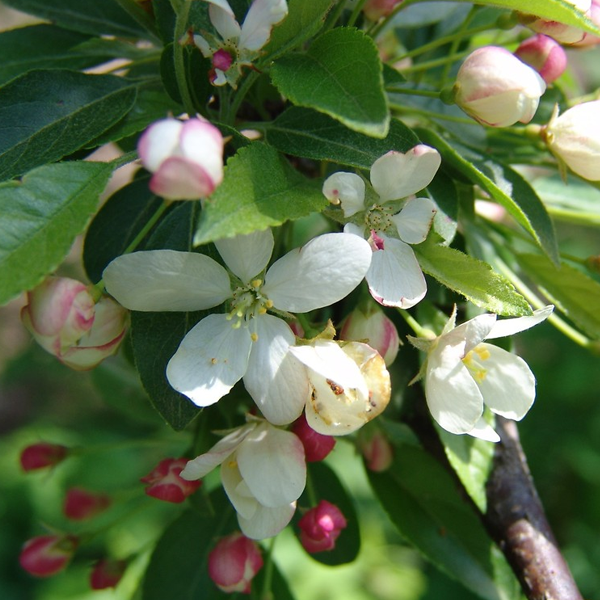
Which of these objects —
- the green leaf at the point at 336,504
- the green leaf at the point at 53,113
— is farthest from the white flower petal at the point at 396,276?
the green leaf at the point at 336,504

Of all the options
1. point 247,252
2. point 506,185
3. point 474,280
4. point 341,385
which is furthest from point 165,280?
point 506,185

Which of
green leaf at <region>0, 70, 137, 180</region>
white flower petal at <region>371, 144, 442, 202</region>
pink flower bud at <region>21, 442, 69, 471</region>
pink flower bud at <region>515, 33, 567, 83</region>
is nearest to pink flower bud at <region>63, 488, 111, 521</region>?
pink flower bud at <region>21, 442, 69, 471</region>

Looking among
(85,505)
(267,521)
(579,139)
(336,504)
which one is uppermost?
(579,139)

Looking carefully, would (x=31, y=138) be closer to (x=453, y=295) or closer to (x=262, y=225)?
(x=262, y=225)

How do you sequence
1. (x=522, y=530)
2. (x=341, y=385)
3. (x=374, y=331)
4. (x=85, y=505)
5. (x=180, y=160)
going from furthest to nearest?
(x=85, y=505) → (x=522, y=530) → (x=374, y=331) → (x=341, y=385) → (x=180, y=160)

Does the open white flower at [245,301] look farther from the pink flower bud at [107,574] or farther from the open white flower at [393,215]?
the pink flower bud at [107,574]

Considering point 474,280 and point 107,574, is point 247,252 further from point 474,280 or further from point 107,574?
point 107,574

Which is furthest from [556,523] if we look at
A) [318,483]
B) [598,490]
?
[318,483]
